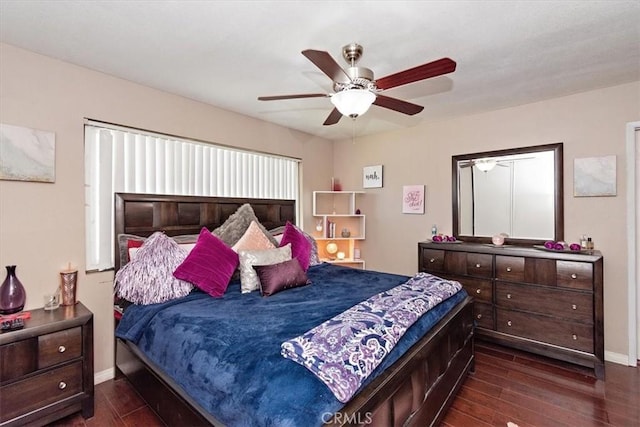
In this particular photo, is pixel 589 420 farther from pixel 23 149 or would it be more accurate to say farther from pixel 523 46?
pixel 23 149

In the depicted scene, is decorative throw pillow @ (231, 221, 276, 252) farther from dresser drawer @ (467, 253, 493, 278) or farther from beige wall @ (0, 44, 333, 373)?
dresser drawer @ (467, 253, 493, 278)

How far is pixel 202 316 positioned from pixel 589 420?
9.00 feet

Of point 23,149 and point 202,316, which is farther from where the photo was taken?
point 23,149

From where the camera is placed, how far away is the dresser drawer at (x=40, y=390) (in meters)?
1.86

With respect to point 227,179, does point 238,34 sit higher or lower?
higher

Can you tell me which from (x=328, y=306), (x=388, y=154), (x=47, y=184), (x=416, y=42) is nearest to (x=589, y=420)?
(x=328, y=306)

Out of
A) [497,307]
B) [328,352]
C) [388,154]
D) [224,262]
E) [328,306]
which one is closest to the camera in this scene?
[328,352]

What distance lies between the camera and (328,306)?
6.90 feet

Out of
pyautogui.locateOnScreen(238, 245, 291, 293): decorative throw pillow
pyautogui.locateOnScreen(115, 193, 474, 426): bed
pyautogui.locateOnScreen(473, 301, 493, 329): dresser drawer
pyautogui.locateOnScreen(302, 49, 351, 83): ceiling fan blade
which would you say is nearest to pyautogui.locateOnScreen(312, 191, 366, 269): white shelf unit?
pyautogui.locateOnScreen(115, 193, 474, 426): bed

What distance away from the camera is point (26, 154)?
2.26 m

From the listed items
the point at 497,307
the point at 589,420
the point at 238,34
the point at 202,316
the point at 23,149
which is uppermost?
the point at 238,34

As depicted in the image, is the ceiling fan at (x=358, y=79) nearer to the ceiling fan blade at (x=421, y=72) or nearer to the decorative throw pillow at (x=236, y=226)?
the ceiling fan blade at (x=421, y=72)

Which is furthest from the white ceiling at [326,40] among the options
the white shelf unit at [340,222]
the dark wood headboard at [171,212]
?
the white shelf unit at [340,222]

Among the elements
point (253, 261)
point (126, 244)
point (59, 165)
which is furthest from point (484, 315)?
point (59, 165)
